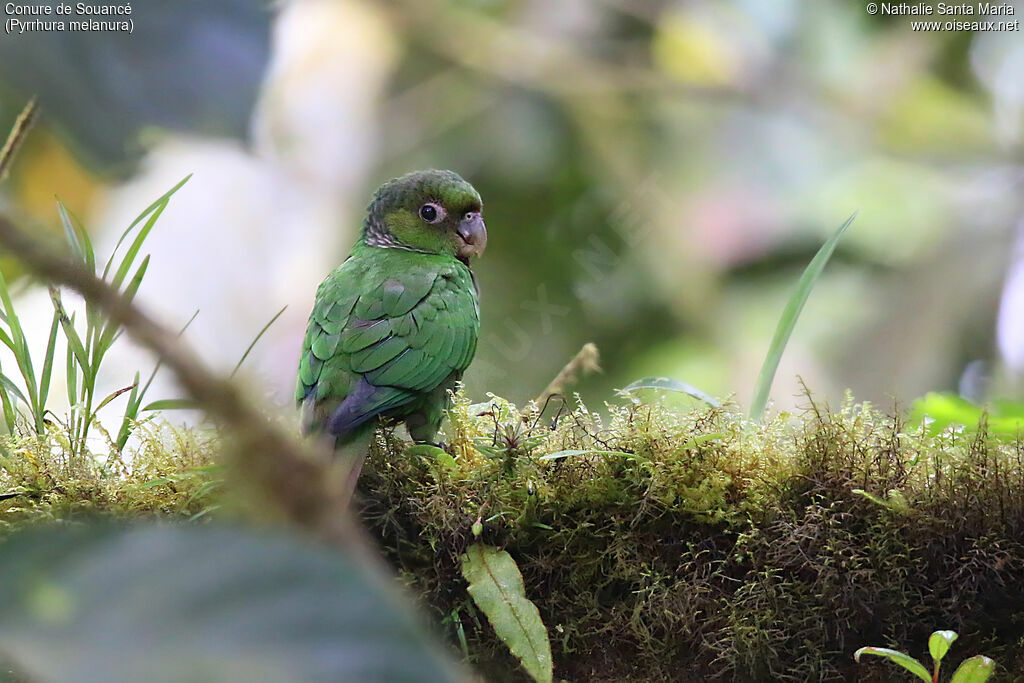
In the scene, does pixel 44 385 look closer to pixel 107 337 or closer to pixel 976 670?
pixel 107 337

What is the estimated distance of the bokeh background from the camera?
521cm

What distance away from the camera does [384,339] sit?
98.4 inches

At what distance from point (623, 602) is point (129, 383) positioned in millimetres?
1324

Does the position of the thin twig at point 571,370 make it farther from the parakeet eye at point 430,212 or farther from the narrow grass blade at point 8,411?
the narrow grass blade at point 8,411

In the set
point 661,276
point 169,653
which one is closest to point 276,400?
point 169,653

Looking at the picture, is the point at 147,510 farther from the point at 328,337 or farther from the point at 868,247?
the point at 868,247

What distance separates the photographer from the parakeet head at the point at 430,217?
322 centimetres

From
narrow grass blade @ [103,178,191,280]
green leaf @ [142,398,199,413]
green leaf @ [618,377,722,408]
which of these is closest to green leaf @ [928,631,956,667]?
green leaf @ [618,377,722,408]

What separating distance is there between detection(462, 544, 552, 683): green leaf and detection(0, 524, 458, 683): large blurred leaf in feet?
3.01

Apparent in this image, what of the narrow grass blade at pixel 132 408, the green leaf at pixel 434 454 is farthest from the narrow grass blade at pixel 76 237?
the green leaf at pixel 434 454

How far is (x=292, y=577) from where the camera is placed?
2.18 ft

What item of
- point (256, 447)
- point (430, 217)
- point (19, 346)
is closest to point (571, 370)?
point (430, 217)

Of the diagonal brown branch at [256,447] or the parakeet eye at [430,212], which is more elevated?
the parakeet eye at [430,212]

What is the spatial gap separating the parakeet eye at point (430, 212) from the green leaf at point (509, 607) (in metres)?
1.80
